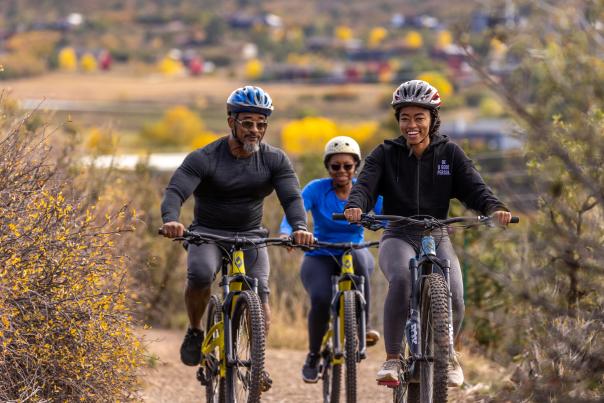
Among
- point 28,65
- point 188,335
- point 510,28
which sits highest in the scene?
point 28,65

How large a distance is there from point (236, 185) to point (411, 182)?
1.14m

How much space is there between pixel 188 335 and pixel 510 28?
14.6 feet

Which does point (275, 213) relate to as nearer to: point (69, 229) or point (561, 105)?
point (69, 229)

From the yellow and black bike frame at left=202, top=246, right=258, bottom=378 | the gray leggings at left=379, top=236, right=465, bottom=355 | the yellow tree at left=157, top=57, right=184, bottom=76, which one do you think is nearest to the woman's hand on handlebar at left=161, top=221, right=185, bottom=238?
the yellow and black bike frame at left=202, top=246, right=258, bottom=378

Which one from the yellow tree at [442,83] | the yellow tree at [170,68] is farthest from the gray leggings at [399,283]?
the yellow tree at [170,68]

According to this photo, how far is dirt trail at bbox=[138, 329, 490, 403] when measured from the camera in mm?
10461

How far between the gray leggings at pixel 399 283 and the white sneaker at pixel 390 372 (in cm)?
11

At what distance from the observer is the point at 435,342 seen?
274 inches

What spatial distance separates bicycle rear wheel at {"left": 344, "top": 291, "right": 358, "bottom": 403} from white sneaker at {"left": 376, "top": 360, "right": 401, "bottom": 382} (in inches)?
42.8

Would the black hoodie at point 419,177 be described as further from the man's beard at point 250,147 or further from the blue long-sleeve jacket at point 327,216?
the blue long-sleeve jacket at point 327,216

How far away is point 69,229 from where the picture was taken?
7461 millimetres

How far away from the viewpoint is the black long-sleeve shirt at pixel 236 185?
806 cm

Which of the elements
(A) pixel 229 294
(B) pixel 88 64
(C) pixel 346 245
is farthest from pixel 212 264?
(B) pixel 88 64

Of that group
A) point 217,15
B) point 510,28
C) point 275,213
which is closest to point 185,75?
point 217,15
